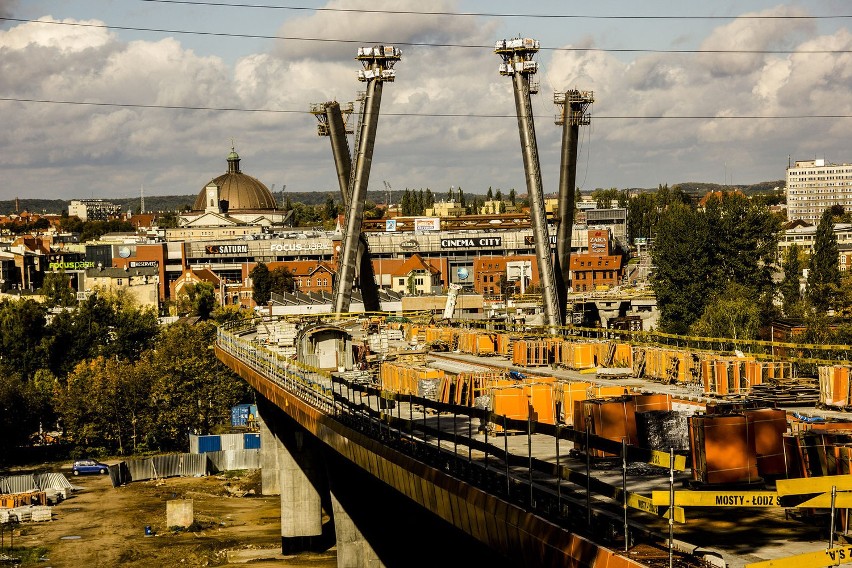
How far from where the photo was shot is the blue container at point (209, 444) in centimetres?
8294

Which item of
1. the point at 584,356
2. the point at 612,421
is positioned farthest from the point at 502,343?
the point at 612,421

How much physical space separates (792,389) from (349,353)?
78.8 ft

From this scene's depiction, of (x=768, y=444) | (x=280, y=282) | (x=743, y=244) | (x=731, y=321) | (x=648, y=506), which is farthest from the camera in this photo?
(x=280, y=282)

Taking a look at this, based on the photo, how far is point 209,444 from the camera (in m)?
83.4

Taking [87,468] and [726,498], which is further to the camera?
[87,468]

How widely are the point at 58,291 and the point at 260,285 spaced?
28.2 meters

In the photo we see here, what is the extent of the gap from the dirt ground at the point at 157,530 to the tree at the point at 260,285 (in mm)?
96927

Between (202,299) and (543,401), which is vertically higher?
(202,299)

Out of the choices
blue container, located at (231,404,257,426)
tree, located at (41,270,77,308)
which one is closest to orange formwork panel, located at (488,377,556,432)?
blue container, located at (231,404,257,426)

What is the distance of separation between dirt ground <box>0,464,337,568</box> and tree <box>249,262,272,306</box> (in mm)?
96927

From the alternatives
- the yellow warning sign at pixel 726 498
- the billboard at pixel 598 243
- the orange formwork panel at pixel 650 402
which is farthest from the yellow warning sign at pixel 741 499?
the billboard at pixel 598 243

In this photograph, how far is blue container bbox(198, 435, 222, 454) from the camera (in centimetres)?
8294

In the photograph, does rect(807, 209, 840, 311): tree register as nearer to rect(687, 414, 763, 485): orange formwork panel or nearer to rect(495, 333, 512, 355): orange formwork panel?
rect(495, 333, 512, 355): orange formwork panel

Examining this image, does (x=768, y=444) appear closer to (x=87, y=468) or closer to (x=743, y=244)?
(x=87, y=468)
